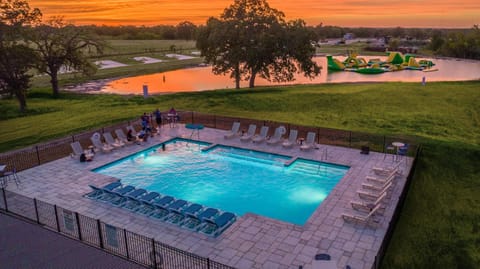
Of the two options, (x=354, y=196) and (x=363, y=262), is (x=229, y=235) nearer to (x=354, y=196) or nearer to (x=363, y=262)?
(x=363, y=262)

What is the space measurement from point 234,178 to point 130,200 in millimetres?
5341

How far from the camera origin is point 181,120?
86.0 ft

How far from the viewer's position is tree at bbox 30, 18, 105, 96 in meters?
42.1

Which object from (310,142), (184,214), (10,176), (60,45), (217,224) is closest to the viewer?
(217,224)

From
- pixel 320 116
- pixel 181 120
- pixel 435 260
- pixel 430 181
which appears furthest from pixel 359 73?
pixel 435 260

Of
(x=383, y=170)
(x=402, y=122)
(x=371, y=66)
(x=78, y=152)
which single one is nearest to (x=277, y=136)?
(x=383, y=170)

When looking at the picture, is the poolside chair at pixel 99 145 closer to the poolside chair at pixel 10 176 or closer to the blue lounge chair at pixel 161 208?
the poolside chair at pixel 10 176

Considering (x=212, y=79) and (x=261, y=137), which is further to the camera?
(x=212, y=79)

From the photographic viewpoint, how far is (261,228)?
1221 centimetres

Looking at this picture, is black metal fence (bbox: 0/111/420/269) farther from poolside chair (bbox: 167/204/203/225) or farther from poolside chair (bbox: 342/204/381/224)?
poolside chair (bbox: 167/204/203/225)

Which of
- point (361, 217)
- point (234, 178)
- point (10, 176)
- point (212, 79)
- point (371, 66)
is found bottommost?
point (234, 178)

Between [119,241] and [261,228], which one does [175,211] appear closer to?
[119,241]

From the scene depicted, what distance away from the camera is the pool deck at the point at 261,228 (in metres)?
10.6

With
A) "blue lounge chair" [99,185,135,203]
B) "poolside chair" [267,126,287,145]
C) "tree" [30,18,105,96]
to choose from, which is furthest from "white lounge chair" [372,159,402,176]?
"tree" [30,18,105,96]
